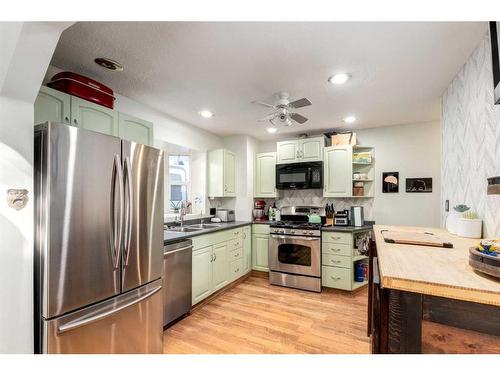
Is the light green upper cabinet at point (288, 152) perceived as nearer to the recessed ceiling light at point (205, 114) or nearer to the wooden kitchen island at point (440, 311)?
the recessed ceiling light at point (205, 114)

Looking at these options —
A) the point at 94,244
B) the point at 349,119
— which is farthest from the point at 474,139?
the point at 94,244

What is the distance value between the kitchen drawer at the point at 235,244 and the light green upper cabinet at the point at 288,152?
57.4 inches

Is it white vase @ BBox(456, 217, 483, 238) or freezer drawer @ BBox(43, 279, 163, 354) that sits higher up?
white vase @ BBox(456, 217, 483, 238)

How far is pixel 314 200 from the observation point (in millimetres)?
4117

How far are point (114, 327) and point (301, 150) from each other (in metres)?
3.24

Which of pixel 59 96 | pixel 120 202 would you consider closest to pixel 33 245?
pixel 120 202

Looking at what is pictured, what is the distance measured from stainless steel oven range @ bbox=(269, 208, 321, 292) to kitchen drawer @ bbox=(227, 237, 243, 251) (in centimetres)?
45

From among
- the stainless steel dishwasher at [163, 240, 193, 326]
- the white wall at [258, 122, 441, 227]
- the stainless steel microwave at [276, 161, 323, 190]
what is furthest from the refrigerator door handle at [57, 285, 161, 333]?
the white wall at [258, 122, 441, 227]

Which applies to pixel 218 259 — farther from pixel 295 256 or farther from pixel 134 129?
pixel 134 129

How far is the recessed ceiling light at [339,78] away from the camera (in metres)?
2.02

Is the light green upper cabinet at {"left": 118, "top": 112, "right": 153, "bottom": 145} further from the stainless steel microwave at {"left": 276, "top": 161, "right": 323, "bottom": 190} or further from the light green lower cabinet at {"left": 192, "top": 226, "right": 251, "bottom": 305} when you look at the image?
the stainless steel microwave at {"left": 276, "top": 161, "right": 323, "bottom": 190}

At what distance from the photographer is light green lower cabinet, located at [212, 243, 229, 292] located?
3.03 metres

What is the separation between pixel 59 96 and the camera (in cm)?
164
